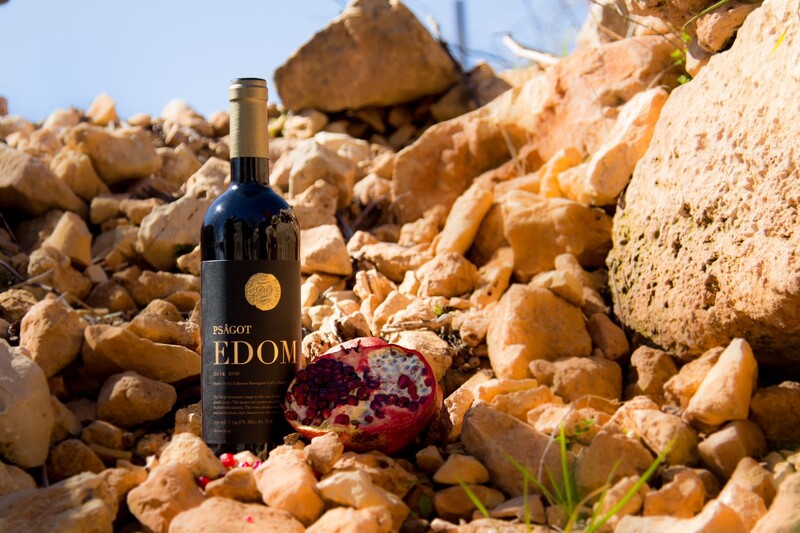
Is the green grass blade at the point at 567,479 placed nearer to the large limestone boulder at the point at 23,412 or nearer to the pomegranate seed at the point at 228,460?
the pomegranate seed at the point at 228,460

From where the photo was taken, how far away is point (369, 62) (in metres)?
6.49

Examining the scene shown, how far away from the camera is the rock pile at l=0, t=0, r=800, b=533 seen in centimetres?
250

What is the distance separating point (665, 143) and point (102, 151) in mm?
3009

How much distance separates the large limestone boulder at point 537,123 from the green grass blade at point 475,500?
2.15 m

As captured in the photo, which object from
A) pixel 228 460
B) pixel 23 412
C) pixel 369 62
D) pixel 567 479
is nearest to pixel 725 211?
pixel 567 479

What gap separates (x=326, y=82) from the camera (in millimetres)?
6570

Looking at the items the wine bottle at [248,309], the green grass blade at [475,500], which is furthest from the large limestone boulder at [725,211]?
the wine bottle at [248,309]

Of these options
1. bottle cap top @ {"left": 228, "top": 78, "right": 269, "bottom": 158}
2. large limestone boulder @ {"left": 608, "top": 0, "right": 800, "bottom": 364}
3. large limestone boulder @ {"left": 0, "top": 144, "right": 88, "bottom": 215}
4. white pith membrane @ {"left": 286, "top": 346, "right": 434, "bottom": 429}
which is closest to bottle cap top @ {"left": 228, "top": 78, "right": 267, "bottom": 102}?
bottle cap top @ {"left": 228, "top": 78, "right": 269, "bottom": 158}

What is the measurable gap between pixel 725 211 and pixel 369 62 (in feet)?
12.6

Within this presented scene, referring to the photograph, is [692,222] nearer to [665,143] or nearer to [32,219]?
[665,143]

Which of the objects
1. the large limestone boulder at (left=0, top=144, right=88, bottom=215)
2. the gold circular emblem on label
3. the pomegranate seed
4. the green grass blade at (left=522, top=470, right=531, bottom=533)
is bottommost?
the green grass blade at (left=522, top=470, right=531, bottom=533)

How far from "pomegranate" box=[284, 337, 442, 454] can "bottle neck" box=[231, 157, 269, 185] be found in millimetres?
611

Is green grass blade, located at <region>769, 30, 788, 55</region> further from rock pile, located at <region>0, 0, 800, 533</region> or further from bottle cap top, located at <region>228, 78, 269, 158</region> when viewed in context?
bottle cap top, located at <region>228, 78, 269, 158</region>

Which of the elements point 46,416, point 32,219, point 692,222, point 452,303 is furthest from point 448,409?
point 32,219
